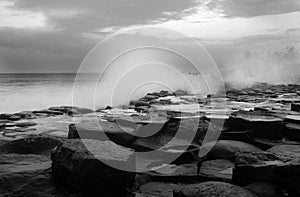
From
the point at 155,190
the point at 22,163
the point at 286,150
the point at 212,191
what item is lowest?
the point at 155,190

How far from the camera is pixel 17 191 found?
12.7 feet

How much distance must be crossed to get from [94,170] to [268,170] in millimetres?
2062

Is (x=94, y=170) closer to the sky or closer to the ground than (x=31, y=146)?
closer to the sky


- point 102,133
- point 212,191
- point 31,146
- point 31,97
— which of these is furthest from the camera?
point 31,97

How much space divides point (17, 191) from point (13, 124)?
7.04 metres

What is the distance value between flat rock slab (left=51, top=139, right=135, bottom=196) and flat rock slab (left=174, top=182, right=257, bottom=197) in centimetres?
75

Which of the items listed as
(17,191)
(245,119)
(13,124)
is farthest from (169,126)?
(13,124)

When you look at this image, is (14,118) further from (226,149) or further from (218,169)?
(218,169)

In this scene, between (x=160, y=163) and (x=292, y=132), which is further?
(x=292, y=132)

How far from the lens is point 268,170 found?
3.85m

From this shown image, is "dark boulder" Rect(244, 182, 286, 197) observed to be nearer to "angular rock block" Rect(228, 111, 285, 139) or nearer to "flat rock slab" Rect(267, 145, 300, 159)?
"flat rock slab" Rect(267, 145, 300, 159)

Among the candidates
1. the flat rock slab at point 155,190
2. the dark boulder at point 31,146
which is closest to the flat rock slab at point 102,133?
the dark boulder at point 31,146

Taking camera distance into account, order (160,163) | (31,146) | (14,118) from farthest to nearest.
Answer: (14,118) < (31,146) < (160,163)

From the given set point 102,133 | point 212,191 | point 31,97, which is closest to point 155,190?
point 212,191
